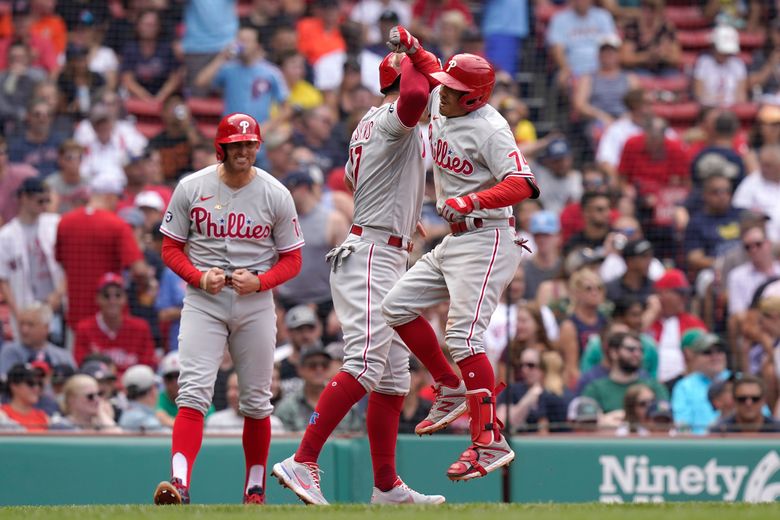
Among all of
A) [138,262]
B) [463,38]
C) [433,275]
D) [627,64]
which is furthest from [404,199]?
[627,64]

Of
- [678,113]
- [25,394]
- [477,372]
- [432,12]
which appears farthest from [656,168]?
[477,372]

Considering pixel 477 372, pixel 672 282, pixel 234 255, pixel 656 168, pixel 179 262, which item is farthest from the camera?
pixel 656 168

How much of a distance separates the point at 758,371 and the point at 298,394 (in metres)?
3.52

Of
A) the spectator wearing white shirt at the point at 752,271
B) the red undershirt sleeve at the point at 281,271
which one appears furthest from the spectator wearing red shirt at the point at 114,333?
the spectator wearing white shirt at the point at 752,271

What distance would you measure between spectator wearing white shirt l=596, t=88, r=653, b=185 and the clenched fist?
6.92 meters

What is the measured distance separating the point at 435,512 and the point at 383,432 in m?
1.10

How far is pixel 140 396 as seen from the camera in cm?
973

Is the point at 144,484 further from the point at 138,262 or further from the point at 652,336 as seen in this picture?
the point at 652,336

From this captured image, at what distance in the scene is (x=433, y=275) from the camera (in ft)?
22.6

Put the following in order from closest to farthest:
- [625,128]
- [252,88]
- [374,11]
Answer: [625,128], [252,88], [374,11]

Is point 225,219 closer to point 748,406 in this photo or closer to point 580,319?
point 748,406

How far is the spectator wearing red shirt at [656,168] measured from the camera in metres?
13.0

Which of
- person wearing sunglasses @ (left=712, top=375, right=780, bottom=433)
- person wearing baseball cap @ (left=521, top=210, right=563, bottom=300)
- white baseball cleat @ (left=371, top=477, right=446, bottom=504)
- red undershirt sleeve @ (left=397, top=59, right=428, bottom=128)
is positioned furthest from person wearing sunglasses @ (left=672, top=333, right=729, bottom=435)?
red undershirt sleeve @ (left=397, top=59, right=428, bottom=128)

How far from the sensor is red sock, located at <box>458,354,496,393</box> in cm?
665
